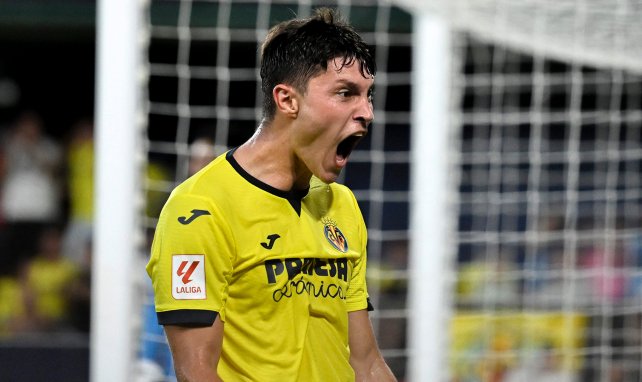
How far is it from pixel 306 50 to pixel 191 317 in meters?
0.69

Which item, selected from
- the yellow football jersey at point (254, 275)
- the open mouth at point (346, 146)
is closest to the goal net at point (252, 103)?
the yellow football jersey at point (254, 275)

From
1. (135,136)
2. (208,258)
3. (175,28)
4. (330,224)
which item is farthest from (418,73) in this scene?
(175,28)

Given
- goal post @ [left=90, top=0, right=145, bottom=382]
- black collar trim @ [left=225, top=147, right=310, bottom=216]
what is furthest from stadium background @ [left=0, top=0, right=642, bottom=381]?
black collar trim @ [left=225, top=147, right=310, bottom=216]

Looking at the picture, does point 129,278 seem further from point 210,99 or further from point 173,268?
point 210,99

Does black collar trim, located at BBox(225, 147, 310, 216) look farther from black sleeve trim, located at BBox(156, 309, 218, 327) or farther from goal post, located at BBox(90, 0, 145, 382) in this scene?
goal post, located at BBox(90, 0, 145, 382)

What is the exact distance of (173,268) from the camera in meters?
2.69

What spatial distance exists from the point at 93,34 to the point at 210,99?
128 centimetres

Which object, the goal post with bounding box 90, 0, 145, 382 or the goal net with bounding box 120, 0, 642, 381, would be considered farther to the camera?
the goal net with bounding box 120, 0, 642, 381

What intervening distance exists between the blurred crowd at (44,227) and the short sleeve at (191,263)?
6595mm

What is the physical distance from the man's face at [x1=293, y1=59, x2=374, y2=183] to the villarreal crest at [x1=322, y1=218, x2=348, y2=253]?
194 mm

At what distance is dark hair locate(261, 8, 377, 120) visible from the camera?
109 inches

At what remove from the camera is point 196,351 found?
2646mm

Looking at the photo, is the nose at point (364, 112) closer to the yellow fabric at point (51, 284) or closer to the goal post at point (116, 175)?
the goal post at point (116, 175)

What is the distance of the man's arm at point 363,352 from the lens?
314 centimetres
